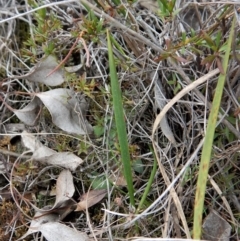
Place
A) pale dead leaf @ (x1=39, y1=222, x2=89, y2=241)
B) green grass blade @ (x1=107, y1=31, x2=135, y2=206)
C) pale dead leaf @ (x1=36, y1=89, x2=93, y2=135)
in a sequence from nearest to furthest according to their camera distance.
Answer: green grass blade @ (x1=107, y1=31, x2=135, y2=206), pale dead leaf @ (x1=39, y1=222, x2=89, y2=241), pale dead leaf @ (x1=36, y1=89, x2=93, y2=135)

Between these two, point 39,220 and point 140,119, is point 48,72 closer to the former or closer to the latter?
point 140,119

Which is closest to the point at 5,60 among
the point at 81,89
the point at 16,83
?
the point at 16,83

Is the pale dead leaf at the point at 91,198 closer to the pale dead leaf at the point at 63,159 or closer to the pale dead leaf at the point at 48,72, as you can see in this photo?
the pale dead leaf at the point at 63,159

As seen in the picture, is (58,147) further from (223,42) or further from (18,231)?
(223,42)

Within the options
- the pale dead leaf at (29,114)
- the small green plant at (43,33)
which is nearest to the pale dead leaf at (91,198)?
the pale dead leaf at (29,114)

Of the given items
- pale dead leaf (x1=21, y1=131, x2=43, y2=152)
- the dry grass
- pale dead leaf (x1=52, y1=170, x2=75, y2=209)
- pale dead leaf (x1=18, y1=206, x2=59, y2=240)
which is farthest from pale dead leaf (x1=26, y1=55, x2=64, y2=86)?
pale dead leaf (x1=18, y1=206, x2=59, y2=240)

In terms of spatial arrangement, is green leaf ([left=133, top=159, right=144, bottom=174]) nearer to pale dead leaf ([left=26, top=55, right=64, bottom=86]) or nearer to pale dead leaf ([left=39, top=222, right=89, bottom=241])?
pale dead leaf ([left=39, top=222, right=89, bottom=241])

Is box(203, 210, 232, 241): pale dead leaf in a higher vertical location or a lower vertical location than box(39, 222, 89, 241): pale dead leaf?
higher
